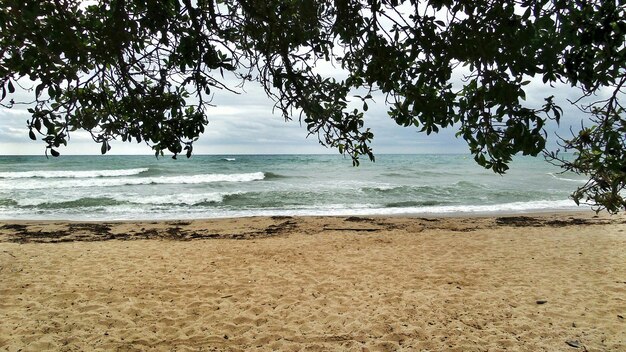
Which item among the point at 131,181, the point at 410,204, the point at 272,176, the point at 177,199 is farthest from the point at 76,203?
the point at 272,176

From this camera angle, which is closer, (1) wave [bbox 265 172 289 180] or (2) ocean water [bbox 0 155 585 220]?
(2) ocean water [bbox 0 155 585 220]

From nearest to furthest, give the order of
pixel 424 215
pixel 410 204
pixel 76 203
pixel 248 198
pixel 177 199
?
1. pixel 424 215
2. pixel 76 203
3. pixel 410 204
4. pixel 177 199
5. pixel 248 198

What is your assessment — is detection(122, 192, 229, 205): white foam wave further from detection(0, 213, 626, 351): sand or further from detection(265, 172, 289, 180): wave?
detection(265, 172, 289, 180): wave

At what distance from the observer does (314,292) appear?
268 inches

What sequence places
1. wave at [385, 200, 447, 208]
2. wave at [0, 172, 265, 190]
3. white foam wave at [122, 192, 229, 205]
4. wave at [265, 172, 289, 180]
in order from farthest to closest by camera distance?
wave at [265, 172, 289, 180] → wave at [0, 172, 265, 190] → white foam wave at [122, 192, 229, 205] → wave at [385, 200, 447, 208]

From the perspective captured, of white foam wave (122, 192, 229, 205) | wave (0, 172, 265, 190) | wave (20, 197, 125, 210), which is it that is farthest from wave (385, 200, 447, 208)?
wave (0, 172, 265, 190)

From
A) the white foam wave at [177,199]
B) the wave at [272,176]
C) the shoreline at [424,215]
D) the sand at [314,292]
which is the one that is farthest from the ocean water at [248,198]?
the sand at [314,292]

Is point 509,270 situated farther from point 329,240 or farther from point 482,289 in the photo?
point 329,240

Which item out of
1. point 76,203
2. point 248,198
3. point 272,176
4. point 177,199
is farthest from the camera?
point 272,176

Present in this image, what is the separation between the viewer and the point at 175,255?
9.23 meters

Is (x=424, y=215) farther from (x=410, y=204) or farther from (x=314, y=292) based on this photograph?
(x=314, y=292)

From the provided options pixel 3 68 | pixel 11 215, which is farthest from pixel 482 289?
pixel 11 215


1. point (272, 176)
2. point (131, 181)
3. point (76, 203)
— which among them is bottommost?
point (76, 203)

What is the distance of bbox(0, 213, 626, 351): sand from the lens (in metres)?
5.22
